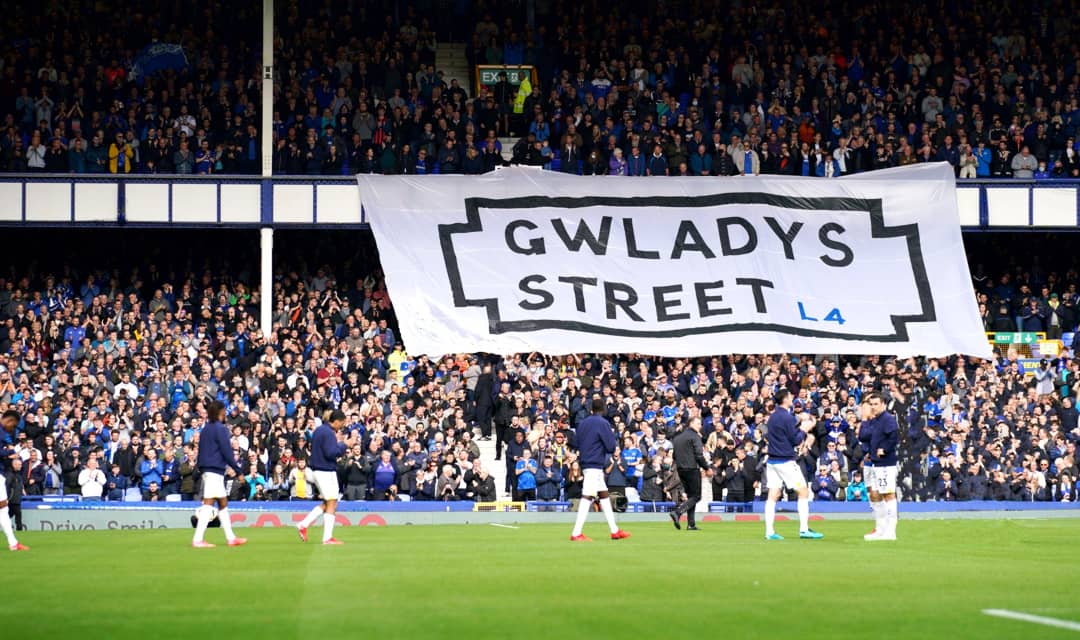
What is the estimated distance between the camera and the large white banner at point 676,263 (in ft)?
115

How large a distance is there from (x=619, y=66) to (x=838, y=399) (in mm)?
11713

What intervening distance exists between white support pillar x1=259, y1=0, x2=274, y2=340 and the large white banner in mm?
3096

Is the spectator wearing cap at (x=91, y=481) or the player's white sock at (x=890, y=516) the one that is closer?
the player's white sock at (x=890, y=516)

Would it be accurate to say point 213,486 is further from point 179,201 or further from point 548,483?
point 179,201

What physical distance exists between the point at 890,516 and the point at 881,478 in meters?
0.72

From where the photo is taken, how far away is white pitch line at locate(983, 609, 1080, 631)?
1110cm

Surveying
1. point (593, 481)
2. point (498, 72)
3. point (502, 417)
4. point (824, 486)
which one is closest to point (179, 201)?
point (498, 72)

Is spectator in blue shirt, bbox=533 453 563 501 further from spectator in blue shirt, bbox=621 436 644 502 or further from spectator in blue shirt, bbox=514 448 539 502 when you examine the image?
spectator in blue shirt, bbox=621 436 644 502

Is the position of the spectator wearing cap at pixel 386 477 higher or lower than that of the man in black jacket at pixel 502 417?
lower

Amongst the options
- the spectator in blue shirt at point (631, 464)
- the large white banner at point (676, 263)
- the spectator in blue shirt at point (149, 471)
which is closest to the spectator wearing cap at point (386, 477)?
the large white banner at point (676, 263)

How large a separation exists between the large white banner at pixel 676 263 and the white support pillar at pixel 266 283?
307 cm

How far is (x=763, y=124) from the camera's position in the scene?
131 feet

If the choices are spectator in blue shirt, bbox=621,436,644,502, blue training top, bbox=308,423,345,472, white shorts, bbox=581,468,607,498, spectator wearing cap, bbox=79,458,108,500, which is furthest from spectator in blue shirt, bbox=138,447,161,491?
white shorts, bbox=581,468,607,498

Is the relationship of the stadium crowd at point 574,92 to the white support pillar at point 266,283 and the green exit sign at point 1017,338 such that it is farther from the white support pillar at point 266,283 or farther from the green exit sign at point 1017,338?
the green exit sign at point 1017,338
